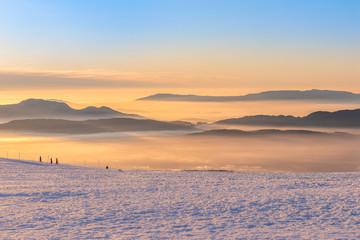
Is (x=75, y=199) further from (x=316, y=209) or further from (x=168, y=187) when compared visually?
(x=316, y=209)

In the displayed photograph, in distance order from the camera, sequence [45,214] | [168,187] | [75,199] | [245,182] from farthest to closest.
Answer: [245,182]
[168,187]
[75,199]
[45,214]

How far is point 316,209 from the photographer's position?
24.4 metres

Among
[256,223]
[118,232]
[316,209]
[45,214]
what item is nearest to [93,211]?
[45,214]

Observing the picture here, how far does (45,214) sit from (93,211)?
2.53 meters

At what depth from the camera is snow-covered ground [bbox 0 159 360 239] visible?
20.0 meters

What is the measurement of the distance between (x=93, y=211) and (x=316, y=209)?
12.4 metres

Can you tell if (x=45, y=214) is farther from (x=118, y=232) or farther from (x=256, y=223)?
(x=256, y=223)

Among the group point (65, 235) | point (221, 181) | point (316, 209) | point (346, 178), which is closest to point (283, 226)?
point (316, 209)

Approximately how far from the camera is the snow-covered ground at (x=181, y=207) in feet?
65.5

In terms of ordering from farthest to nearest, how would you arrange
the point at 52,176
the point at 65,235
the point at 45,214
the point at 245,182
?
the point at 52,176
the point at 245,182
the point at 45,214
the point at 65,235

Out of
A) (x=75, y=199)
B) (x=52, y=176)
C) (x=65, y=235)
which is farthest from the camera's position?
(x=52, y=176)

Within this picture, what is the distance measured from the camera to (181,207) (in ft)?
82.3

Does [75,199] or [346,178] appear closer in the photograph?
[75,199]

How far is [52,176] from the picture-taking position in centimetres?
3947
